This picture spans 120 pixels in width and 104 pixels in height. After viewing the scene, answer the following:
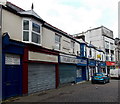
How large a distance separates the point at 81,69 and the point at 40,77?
11438 millimetres

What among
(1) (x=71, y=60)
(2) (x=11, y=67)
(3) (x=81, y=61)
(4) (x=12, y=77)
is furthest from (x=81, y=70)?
(2) (x=11, y=67)

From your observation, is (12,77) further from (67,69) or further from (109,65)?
(109,65)

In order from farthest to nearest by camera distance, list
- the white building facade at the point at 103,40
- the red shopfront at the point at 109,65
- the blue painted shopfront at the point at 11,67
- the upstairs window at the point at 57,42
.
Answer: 1. the red shopfront at the point at 109,65
2. the white building facade at the point at 103,40
3. the upstairs window at the point at 57,42
4. the blue painted shopfront at the point at 11,67

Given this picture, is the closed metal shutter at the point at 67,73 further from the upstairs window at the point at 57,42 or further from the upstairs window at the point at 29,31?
the upstairs window at the point at 29,31

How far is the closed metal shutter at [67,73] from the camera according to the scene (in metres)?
16.2

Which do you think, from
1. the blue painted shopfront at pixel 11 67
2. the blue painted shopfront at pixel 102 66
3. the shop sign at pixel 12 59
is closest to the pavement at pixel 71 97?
the blue painted shopfront at pixel 11 67

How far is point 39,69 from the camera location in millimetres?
12734

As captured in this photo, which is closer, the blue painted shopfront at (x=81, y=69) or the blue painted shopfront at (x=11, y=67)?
the blue painted shopfront at (x=11, y=67)

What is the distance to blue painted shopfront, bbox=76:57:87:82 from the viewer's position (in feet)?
69.8

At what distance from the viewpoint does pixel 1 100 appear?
28.9ft

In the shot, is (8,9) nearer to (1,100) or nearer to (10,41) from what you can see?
(10,41)

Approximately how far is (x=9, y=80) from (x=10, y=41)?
272 cm

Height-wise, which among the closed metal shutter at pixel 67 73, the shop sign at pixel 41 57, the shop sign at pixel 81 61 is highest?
the shop sign at pixel 41 57

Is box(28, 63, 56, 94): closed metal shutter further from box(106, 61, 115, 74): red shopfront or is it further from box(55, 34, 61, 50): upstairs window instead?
box(106, 61, 115, 74): red shopfront
